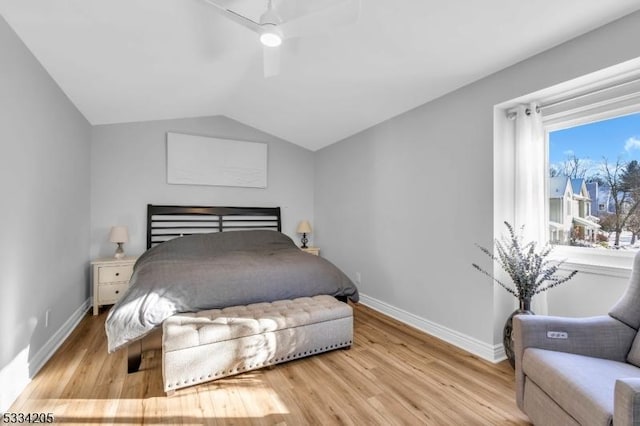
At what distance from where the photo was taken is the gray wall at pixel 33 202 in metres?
1.91

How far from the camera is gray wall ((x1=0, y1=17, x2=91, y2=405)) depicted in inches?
75.2

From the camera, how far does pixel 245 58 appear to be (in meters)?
2.74

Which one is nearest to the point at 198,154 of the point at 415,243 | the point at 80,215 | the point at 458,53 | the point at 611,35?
the point at 80,215

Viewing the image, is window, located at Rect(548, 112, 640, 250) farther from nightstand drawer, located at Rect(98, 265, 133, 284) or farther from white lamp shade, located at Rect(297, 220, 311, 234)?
nightstand drawer, located at Rect(98, 265, 133, 284)

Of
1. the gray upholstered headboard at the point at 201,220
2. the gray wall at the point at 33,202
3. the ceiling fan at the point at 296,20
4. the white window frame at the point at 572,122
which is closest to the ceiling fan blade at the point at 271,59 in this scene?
the ceiling fan at the point at 296,20

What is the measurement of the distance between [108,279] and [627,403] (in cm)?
430

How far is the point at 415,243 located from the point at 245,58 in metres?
2.35

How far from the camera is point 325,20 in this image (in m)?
1.78

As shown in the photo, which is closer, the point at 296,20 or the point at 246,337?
the point at 296,20

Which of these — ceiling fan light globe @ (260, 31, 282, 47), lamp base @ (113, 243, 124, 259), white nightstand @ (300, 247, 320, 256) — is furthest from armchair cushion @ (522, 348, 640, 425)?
lamp base @ (113, 243, 124, 259)

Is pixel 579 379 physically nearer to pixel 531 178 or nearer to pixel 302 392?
pixel 302 392

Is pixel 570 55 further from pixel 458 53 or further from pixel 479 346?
pixel 479 346

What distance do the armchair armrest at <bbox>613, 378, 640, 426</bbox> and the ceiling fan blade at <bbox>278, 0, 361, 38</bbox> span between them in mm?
1921

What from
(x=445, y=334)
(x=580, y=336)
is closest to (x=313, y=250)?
(x=445, y=334)
